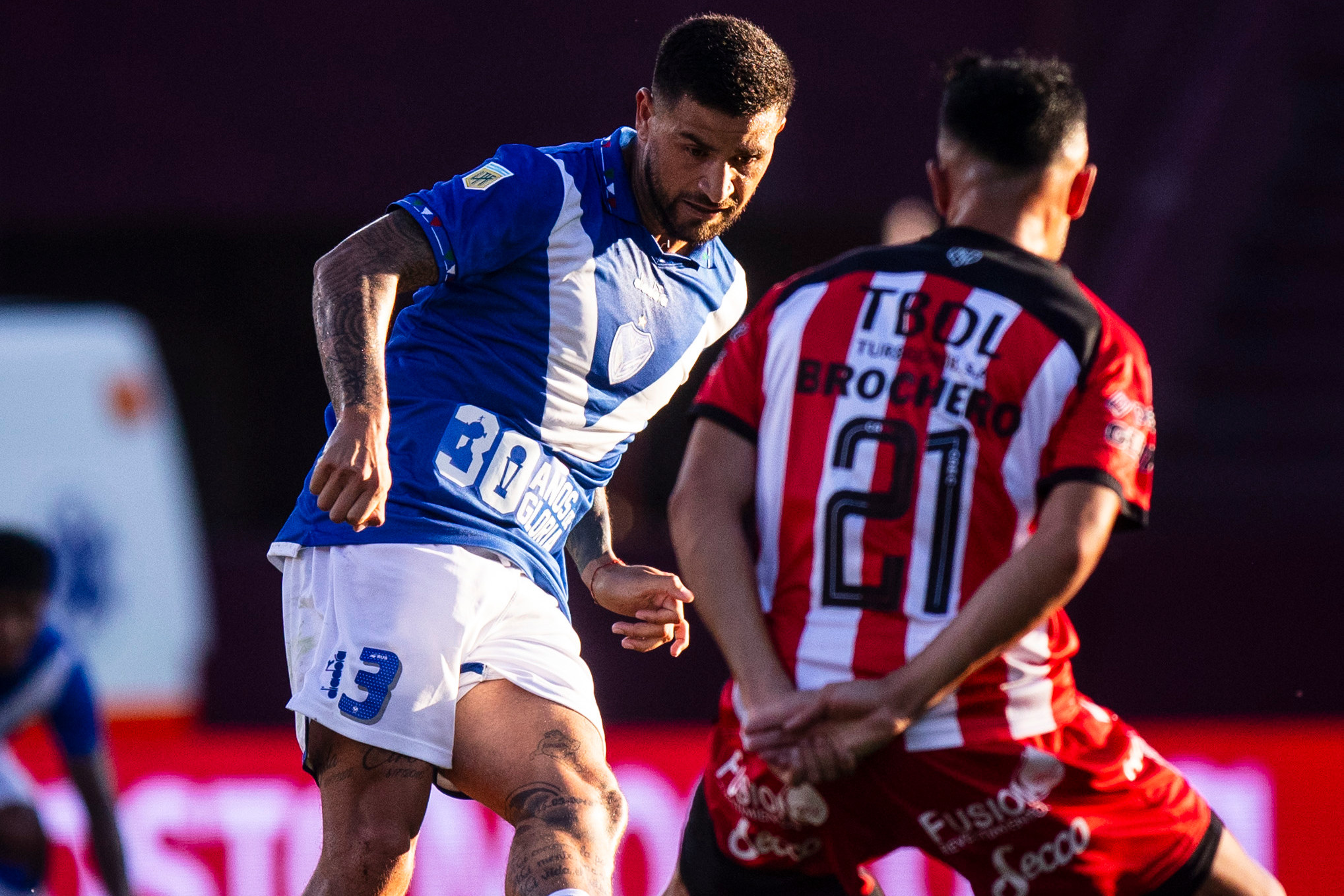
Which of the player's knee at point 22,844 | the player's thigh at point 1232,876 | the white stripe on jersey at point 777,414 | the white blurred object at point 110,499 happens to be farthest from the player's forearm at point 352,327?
the white blurred object at point 110,499

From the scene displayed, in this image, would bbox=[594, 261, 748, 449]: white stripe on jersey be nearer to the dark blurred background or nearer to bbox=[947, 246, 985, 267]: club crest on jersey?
bbox=[947, 246, 985, 267]: club crest on jersey

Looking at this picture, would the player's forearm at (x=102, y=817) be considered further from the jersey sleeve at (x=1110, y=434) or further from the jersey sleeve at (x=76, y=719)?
the jersey sleeve at (x=1110, y=434)

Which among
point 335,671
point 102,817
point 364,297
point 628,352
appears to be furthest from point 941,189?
point 102,817

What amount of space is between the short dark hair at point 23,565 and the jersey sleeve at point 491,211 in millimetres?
2625

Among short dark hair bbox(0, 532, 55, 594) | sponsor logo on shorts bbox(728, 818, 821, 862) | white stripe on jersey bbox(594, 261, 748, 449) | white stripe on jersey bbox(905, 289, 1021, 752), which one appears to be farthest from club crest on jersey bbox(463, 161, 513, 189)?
short dark hair bbox(0, 532, 55, 594)

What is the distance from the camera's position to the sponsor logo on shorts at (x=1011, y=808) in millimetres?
2592

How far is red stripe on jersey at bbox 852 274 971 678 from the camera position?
8.45ft

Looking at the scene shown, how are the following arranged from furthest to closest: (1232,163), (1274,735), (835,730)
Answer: (1232,163)
(1274,735)
(835,730)

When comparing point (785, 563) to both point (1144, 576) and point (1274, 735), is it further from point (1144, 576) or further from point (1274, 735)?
point (1144, 576)

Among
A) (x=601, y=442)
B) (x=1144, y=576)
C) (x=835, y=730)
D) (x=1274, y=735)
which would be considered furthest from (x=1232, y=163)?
(x=835, y=730)

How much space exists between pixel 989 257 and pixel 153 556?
6105 mm

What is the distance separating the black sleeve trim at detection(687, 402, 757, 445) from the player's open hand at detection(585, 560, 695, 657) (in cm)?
63

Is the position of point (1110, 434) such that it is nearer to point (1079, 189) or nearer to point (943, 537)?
point (943, 537)

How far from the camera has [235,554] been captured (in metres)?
8.19
